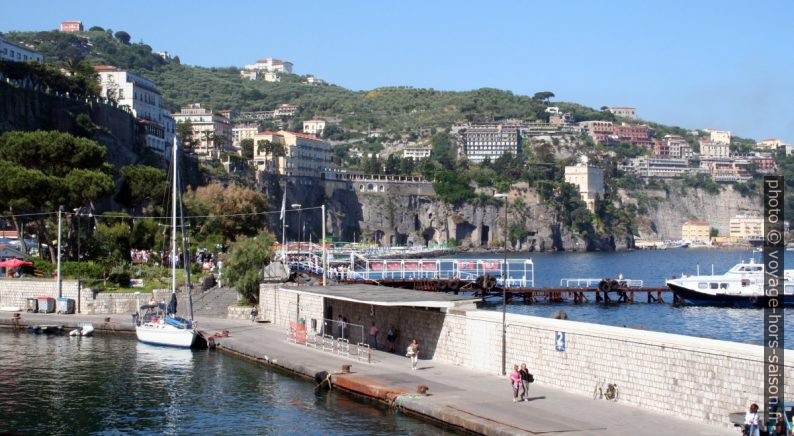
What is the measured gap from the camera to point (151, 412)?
2978 cm

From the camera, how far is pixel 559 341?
94.1ft

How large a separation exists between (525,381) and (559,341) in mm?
2521

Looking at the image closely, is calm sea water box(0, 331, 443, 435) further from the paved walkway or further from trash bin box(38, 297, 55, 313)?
trash bin box(38, 297, 55, 313)

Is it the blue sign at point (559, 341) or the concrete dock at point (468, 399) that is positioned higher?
the blue sign at point (559, 341)

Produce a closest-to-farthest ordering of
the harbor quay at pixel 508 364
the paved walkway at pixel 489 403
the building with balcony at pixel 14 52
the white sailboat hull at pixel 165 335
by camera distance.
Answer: the paved walkway at pixel 489 403 → the harbor quay at pixel 508 364 → the white sailboat hull at pixel 165 335 → the building with balcony at pixel 14 52

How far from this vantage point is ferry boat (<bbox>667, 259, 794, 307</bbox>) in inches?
2938

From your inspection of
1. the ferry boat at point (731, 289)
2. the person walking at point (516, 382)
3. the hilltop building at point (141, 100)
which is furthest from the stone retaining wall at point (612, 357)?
the hilltop building at point (141, 100)

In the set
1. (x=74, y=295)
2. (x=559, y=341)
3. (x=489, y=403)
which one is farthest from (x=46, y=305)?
(x=489, y=403)

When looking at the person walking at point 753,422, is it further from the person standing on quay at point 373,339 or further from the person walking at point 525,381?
→ the person standing on quay at point 373,339

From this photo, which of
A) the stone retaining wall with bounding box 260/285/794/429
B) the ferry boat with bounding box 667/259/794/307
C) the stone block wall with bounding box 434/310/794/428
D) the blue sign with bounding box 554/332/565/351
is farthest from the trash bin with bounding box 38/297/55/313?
the ferry boat with bounding box 667/259/794/307

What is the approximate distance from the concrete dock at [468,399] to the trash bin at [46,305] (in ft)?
58.5

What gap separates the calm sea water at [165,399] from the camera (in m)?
27.5

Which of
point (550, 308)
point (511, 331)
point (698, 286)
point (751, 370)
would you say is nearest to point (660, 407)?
point (751, 370)

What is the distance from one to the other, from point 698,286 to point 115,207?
4992 cm
